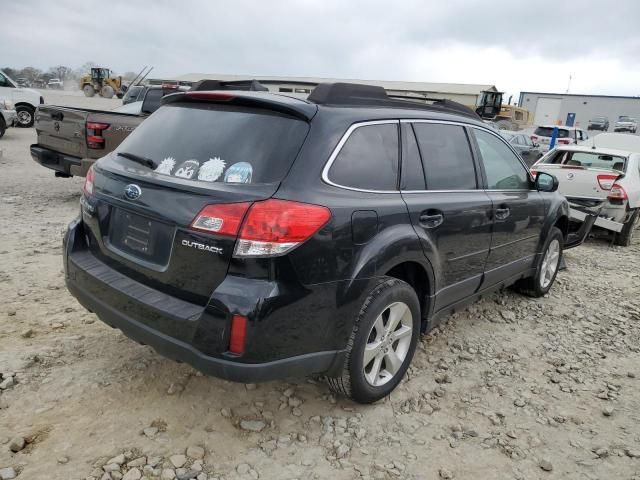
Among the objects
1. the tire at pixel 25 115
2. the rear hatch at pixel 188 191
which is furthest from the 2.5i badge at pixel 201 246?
the tire at pixel 25 115

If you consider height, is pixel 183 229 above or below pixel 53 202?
above

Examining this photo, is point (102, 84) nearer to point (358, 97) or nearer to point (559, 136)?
point (559, 136)

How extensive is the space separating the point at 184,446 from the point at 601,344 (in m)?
3.43

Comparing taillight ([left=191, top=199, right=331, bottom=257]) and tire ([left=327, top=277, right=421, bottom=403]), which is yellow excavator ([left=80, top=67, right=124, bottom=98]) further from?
taillight ([left=191, top=199, right=331, bottom=257])

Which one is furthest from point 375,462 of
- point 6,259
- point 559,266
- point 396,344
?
point 6,259

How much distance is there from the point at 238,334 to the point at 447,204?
1.66 m

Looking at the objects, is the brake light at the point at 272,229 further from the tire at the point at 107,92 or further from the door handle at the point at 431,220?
the tire at the point at 107,92

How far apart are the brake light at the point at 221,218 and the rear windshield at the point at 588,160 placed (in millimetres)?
7781

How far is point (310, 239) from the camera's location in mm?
2270

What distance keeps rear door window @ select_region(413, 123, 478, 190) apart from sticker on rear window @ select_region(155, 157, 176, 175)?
148 centimetres

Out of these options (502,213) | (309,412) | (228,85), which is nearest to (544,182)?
(502,213)

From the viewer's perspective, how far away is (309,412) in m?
2.87

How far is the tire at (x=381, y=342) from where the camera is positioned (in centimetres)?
263

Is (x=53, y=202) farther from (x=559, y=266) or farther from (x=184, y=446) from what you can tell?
(x=559, y=266)
